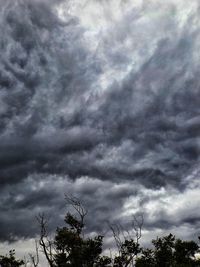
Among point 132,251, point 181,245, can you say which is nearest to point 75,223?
point 132,251

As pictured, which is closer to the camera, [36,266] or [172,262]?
[172,262]

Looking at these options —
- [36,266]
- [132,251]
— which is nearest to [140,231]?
[132,251]

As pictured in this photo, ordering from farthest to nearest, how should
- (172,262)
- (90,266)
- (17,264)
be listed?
(17,264)
(172,262)
(90,266)

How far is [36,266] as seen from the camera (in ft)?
204

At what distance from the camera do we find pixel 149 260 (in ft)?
192

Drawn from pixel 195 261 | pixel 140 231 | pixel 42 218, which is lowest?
pixel 195 261

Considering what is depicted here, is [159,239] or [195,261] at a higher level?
[159,239]

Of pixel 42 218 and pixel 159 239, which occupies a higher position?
pixel 42 218

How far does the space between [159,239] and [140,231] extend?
6173 mm

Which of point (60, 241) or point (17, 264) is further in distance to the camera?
point (17, 264)

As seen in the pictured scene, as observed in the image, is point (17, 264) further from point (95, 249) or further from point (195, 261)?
point (195, 261)

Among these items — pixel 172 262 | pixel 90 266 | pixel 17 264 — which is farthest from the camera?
pixel 17 264

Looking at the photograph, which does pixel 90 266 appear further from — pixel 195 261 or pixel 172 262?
pixel 195 261

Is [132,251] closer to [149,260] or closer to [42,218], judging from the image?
[149,260]
